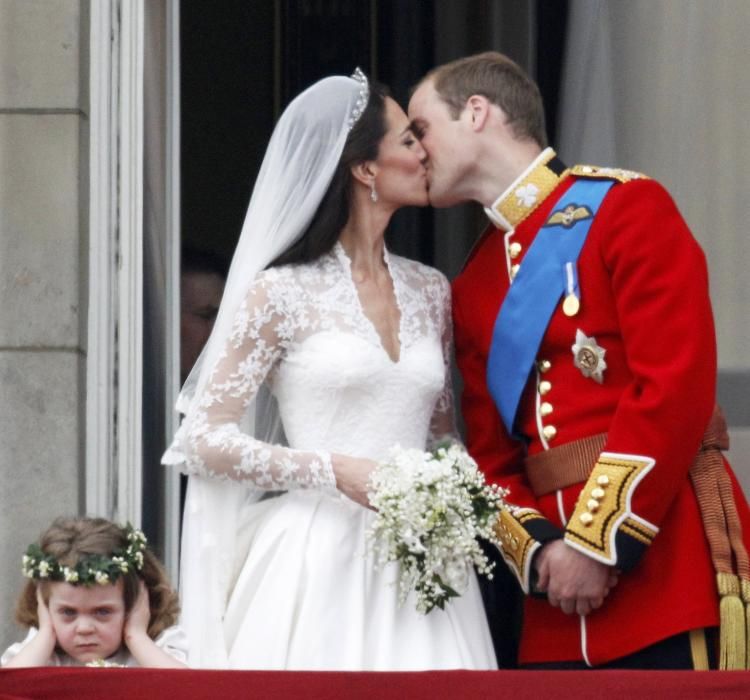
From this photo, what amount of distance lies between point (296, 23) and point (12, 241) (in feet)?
7.50

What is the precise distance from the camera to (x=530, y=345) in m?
4.61

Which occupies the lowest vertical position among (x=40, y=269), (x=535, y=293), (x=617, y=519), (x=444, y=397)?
(x=617, y=519)

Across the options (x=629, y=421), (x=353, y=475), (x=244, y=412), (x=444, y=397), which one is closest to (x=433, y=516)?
(x=353, y=475)

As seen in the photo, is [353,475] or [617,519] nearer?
[617,519]

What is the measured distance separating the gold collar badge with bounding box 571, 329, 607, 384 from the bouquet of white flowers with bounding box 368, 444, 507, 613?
1.10 feet

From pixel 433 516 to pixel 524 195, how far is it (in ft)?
2.95

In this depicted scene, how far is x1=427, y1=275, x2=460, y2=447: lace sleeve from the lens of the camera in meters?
4.90

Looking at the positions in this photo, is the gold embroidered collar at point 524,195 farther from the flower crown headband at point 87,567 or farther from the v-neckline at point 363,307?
the flower crown headband at point 87,567

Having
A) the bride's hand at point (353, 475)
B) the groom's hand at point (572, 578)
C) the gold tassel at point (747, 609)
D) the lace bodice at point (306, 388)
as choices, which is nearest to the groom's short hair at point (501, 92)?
the lace bodice at point (306, 388)

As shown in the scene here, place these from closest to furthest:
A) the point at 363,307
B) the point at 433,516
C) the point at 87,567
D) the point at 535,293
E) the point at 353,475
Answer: the point at 433,516 < the point at 87,567 < the point at 353,475 < the point at 535,293 < the point at 363,307

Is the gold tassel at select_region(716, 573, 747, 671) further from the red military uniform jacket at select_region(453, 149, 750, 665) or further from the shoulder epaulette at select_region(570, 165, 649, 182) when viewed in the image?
the shoulder epaulette at select_region(570, 165, 649, 182)

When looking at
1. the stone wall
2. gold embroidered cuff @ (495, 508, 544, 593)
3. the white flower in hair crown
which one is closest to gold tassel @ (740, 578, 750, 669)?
gold embroidered cuff @ (495, 508, 544, 593)

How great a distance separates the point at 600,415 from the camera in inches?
179

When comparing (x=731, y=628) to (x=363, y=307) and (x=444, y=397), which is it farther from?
(x=363, y=307)
